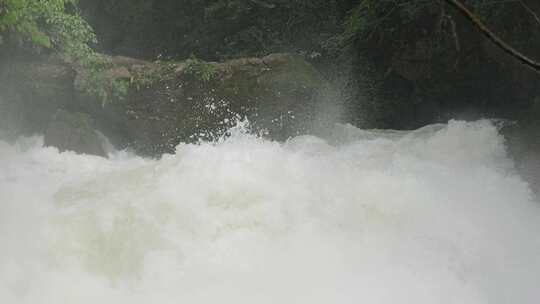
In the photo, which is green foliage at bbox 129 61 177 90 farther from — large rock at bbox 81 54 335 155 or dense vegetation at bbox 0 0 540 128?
dense vegetation at bbox 0 0 540 128

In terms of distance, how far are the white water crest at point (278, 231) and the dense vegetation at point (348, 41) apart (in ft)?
5.35

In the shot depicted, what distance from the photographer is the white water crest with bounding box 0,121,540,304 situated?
13.1 feet

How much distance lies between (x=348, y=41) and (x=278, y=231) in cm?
523

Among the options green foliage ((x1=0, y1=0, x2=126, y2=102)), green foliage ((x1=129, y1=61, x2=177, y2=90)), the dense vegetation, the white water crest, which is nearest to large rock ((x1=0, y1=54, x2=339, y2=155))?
green foliage ((x1=129, y1=61, x2=177, y2=90))

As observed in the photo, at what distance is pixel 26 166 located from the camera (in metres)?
7.07

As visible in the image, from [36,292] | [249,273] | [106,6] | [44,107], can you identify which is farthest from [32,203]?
[106,6]

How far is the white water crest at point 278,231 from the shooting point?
3990 mm

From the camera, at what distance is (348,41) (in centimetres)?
889

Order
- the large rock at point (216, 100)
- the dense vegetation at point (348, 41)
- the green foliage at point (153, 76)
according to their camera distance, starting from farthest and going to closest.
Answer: the green foliage at point (153, 76), the large rock at point (216, 100), the dense vegetation at point (348, 41)

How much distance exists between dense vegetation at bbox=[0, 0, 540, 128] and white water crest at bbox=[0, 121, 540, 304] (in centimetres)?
163

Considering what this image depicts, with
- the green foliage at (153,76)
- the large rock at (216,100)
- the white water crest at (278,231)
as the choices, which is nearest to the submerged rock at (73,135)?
the large rock at (216,100)

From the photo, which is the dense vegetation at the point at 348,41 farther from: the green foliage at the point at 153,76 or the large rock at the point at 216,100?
the large rock at the point at 216,100

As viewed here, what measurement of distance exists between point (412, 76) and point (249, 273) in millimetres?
5172

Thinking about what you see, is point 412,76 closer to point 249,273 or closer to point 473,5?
point 473,5
